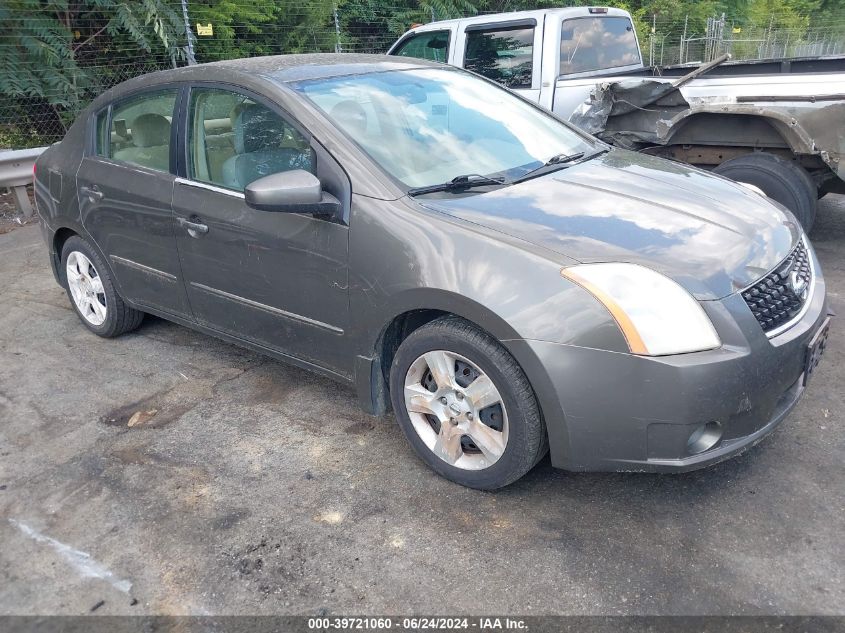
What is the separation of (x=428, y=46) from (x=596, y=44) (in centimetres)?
169

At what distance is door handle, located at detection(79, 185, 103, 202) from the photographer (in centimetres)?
426

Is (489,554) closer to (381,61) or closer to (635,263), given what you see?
(635,263)

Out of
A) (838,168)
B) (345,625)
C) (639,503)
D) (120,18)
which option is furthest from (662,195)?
(120,18)

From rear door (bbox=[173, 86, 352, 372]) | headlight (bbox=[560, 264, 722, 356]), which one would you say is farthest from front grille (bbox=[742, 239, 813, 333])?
rear door (bbox=[173, 86, 352, 372])

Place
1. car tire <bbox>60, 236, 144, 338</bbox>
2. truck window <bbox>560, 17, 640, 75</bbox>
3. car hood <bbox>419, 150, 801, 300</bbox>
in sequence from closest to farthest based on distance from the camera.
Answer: car hood <bbox>419, 150, 801, 300</bbox> < car tire <bbox>60, 236, 144, 338</bbox> < truck window <bbox>560, 17, 640, 75</bbox>

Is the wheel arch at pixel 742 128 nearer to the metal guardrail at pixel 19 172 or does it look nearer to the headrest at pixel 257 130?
the headrest at pixel 257 130

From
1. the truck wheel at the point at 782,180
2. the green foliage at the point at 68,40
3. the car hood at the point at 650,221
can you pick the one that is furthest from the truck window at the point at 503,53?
the green foliage at the point at 68,40

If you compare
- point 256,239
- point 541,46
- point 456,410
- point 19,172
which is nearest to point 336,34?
point 19,172

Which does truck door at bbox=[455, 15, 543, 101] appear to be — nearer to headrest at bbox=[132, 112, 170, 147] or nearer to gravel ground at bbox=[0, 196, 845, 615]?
headrest at bbox=[132, 112, 170, 147]

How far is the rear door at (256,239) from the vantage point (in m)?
3.19

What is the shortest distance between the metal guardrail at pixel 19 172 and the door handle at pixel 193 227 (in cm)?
527

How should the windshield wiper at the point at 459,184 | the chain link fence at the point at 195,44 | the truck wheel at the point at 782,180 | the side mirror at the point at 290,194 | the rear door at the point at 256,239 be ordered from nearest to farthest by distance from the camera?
the side mirror at the point at 290,194 → the windshield wiper at the point at 459,184 → the rear door at the point at 256,239 → the truck wheel at the point at 782,180 → the chain link fence at the point at 195,44

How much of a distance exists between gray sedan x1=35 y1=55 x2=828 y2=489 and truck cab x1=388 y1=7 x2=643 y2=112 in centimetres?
260

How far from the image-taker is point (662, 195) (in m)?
3.16
